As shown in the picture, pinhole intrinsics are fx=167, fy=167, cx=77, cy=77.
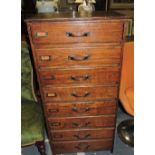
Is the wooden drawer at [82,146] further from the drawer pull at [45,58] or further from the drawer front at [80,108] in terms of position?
the drawer pull at [45,58]

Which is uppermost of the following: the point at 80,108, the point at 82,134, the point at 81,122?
the point at 80,108

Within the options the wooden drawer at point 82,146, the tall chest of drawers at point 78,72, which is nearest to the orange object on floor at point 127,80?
the tall chest of drawers at point 78,72

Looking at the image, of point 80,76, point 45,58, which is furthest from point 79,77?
point 45,58

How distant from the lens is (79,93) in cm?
116

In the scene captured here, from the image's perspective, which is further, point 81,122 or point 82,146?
point 82,146

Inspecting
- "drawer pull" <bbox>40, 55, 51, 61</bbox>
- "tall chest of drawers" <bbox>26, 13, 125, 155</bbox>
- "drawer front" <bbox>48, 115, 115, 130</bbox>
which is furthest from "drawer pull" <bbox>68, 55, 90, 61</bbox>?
"drawer front" <bbox>48, 115, 115, 130</bbox>

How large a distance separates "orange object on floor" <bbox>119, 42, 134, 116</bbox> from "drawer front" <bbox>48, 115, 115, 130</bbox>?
0.66 ft

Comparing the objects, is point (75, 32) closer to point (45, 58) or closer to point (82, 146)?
point (45, 58)

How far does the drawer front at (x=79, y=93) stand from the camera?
44.8 inches

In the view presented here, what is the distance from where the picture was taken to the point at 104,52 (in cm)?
102

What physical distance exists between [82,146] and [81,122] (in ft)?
0.96

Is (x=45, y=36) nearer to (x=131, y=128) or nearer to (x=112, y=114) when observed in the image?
(x=112, y=114)

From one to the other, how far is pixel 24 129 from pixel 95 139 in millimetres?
593

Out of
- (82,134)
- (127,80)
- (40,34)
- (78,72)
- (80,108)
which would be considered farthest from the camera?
(127,80)
